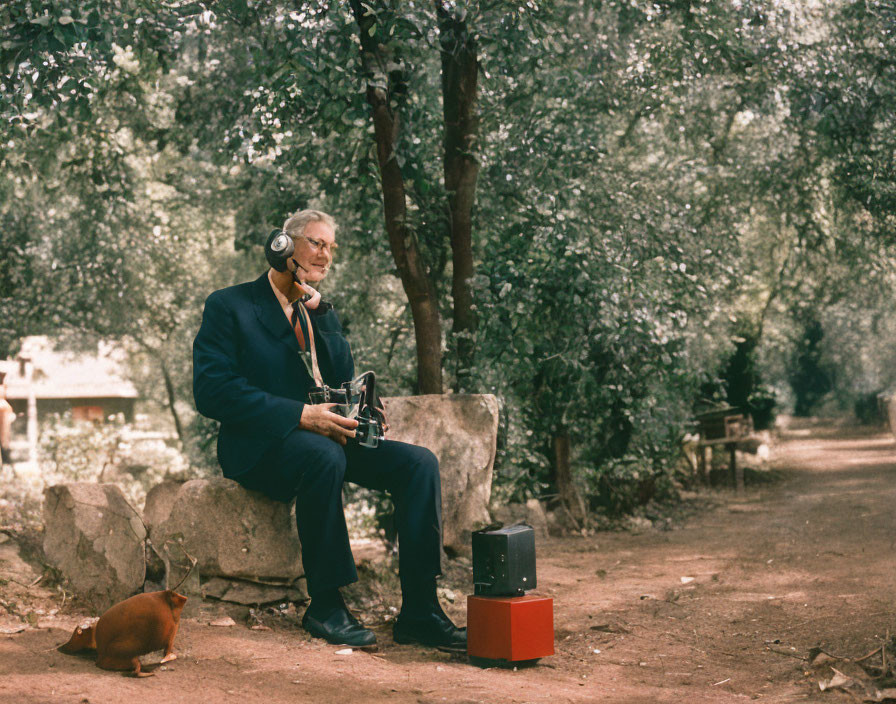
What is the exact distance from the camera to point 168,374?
2370 cm

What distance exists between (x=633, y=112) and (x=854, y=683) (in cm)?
844

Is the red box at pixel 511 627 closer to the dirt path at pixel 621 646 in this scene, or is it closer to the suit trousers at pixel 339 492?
the dirt path at pixel 621 646

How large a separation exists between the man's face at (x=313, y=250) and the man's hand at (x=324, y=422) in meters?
0.71

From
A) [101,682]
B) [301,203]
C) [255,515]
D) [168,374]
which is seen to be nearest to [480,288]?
[301,203]

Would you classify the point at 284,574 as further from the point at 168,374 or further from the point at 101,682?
the point at 168,374

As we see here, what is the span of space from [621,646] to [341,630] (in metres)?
1.51

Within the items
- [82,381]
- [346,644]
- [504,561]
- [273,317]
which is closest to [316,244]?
[273,317]

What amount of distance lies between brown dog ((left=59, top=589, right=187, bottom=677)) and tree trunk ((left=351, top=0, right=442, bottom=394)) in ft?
9.75

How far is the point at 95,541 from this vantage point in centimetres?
490

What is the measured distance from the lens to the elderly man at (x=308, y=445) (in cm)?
451

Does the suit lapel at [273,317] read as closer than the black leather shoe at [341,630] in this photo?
No

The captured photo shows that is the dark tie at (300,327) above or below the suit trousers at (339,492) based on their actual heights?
above

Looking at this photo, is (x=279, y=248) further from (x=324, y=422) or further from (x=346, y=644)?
(x=346, y=644)

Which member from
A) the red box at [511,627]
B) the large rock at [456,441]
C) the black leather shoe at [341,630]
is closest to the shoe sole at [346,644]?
the black leather shoe at [341,630]
